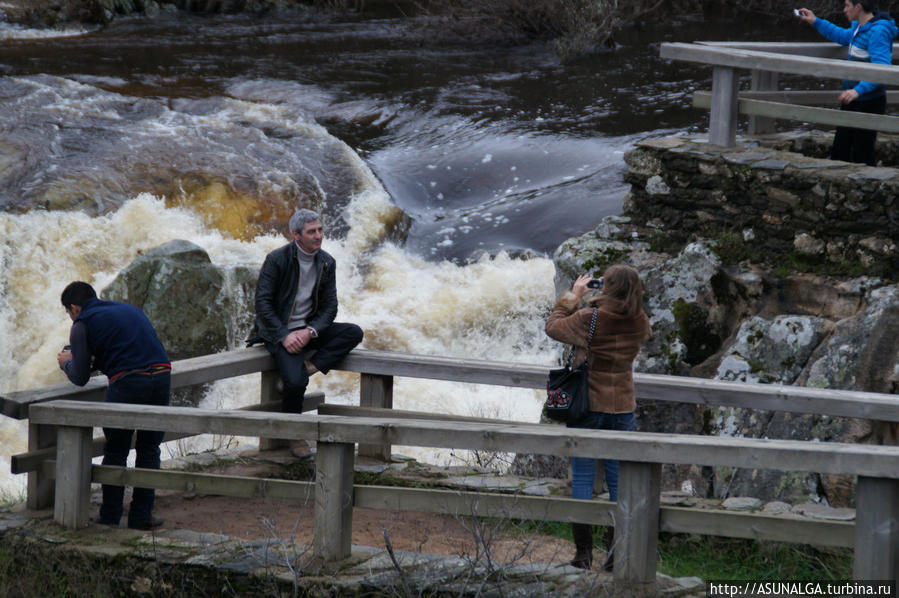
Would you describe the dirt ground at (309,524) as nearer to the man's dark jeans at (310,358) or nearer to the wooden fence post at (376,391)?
the man's dark jeans at (310,358)

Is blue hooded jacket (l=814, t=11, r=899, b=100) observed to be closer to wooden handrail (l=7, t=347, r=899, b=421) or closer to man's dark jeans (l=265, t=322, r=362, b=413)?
wooden handrail (l=7, t=347, r=899, b=421)

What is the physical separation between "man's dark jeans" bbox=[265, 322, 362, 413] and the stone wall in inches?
120

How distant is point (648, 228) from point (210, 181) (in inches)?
263

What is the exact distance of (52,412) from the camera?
4.97 m

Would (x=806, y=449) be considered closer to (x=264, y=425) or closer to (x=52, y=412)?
(x=264, y=425)

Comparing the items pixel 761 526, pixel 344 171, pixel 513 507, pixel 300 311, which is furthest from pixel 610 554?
pixel 344 171

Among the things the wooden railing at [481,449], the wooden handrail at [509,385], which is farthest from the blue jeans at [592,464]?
the wooden handrail at [509,385]

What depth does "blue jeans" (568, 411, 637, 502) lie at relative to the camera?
4.88m

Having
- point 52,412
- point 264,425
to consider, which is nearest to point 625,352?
point 264,425

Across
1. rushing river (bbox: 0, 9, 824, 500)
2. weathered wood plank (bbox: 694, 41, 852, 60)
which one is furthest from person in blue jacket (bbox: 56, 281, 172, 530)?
weathered wood plank (bbox: 694, 41, 852, 60)

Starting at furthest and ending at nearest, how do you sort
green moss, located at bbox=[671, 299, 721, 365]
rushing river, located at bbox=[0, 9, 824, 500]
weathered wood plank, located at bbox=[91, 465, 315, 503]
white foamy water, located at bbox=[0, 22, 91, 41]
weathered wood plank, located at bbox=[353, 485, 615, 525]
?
white foamy water, located at bbox=[0, 22, 91, 41] < rushing river, located at bbox=[0, 9, 824, 500] < green moss, located at bbox=[671, 299, 721, 365] < weathered wood plank, located at bbox=[91, 465, 315, 503] < weathered wood plank, located at bbox=[353, 485, 615, 525]

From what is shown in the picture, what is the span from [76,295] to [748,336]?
174 inches

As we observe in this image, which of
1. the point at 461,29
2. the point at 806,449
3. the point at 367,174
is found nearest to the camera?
the point at 806,449

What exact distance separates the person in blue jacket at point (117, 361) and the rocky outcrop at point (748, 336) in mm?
3388
